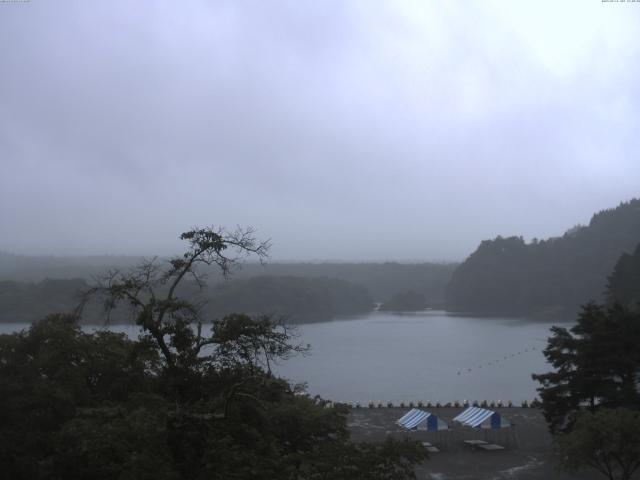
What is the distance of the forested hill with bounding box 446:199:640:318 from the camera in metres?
56.8

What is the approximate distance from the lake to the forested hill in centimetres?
617

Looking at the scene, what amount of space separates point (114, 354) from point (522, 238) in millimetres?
65969

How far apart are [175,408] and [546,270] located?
196ft

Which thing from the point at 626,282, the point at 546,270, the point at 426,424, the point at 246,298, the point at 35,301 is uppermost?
the point at 546,270

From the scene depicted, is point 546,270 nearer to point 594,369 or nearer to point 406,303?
point 406,303

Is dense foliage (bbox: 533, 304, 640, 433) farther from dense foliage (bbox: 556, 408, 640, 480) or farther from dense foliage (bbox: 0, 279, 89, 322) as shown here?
dense foliage (bbox: 0, 279, 89, 322)

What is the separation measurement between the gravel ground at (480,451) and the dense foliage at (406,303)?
4949 centimetres

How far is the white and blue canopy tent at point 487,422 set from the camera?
43.2 ft

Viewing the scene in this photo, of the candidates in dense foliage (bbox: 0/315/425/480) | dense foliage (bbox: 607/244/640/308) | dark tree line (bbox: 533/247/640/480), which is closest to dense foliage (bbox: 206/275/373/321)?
dense foliage (bbox: 607/244/640/308)

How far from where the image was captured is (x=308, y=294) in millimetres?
54719

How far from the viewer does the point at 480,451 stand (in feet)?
41.8

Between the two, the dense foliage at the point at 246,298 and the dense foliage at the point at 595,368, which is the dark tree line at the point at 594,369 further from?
the dense foliage at the point at 246,298

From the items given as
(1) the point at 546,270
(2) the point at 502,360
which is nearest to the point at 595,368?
(2) the point at 502,360

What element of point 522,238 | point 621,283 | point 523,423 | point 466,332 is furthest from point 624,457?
point 522,238
